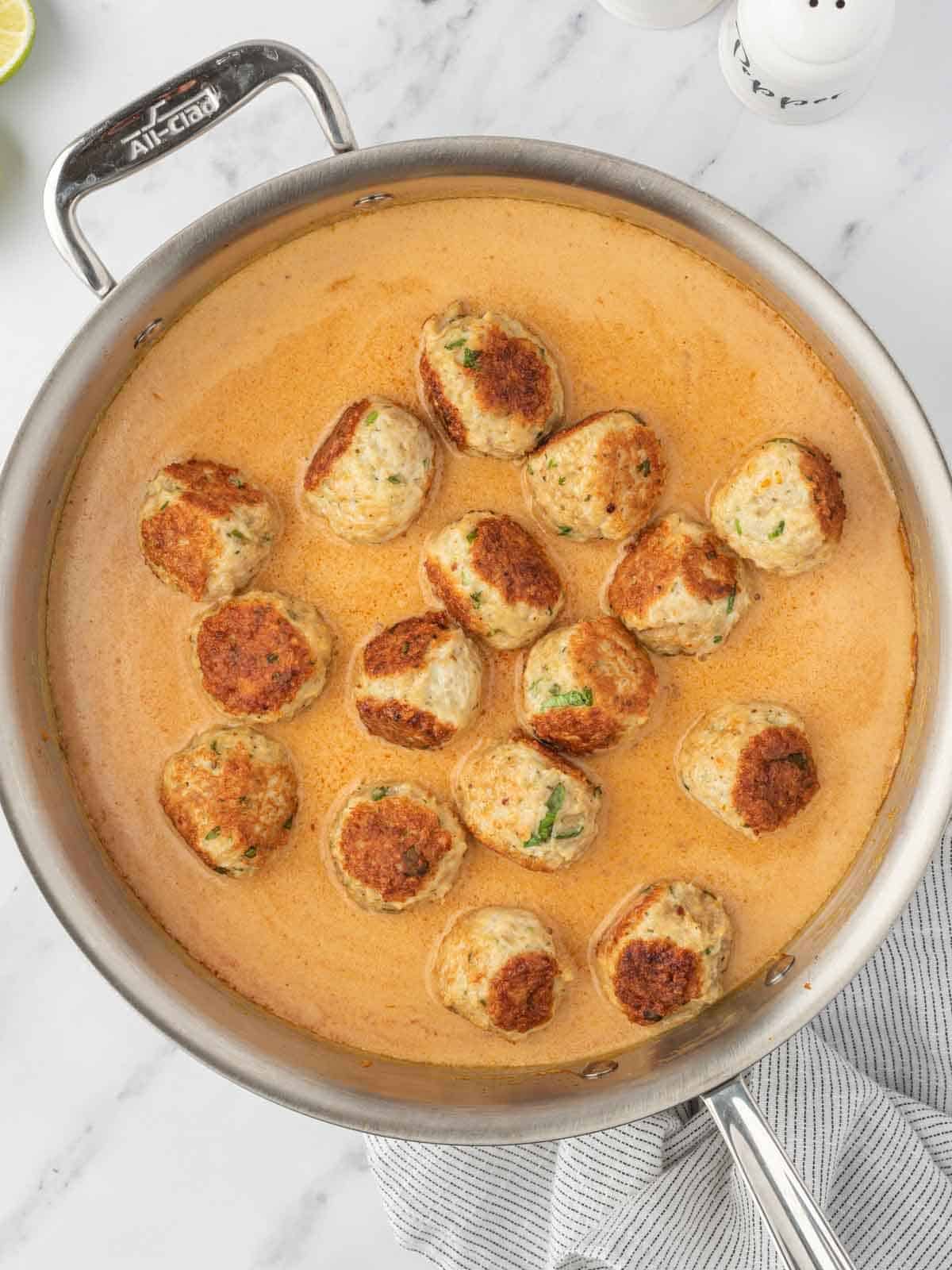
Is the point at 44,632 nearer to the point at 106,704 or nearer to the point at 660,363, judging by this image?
the point at 106,704

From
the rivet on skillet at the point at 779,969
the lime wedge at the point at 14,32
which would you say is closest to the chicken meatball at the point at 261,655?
the rivet on skillet at the point at 779,969

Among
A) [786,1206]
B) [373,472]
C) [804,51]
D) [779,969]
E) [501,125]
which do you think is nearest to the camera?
[786,1206]

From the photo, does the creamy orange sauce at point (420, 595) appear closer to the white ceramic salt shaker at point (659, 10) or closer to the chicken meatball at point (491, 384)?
the chicken meatball at point (491, 384)

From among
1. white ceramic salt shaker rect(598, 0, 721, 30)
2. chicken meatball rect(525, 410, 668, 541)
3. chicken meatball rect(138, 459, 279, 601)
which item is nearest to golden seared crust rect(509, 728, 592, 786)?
chicken meatball rect(525, 410, 668, 541)

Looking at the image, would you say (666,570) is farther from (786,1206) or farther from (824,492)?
(786,1206)

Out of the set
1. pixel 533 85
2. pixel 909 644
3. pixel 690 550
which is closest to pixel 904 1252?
pixel 909 644

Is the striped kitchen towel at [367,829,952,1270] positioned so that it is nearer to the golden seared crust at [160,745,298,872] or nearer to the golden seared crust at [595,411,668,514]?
the golden seared crust at [160,745,298,872]

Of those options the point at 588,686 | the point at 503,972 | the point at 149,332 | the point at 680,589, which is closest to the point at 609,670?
the point at 588,686
